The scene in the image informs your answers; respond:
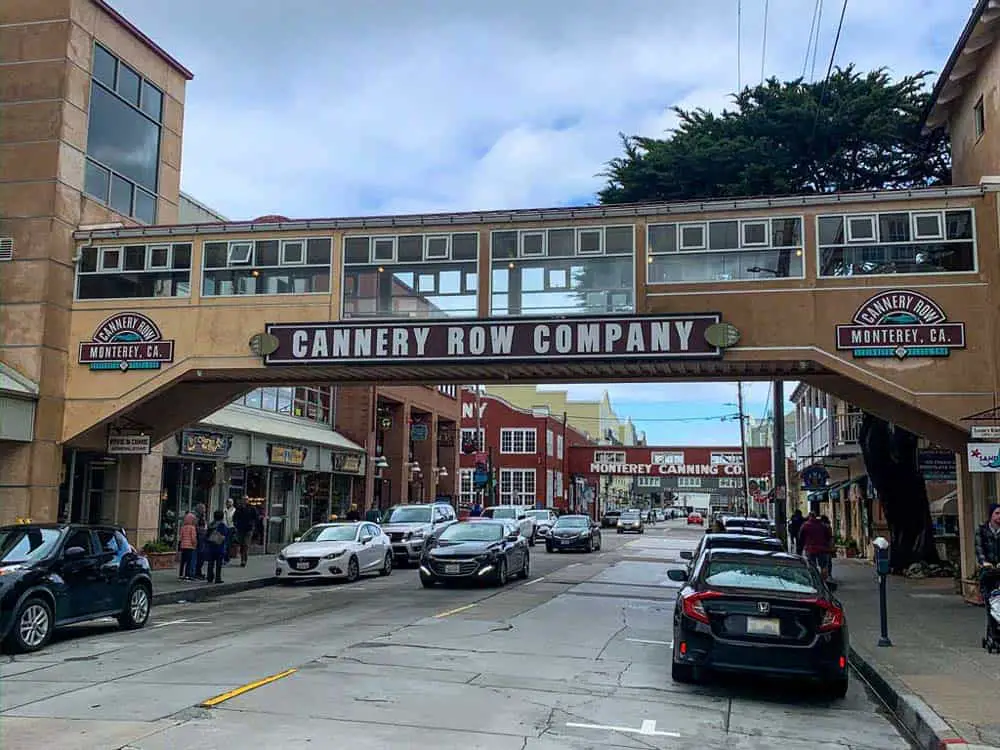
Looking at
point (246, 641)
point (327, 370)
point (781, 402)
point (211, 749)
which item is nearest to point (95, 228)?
point (327, 370)

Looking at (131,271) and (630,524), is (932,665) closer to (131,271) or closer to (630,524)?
(131,271)

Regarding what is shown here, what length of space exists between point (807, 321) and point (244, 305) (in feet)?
37.6

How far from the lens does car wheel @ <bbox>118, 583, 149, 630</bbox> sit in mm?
14234

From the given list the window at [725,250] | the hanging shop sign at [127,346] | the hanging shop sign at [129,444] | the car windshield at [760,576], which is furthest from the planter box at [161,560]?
the car windshield at [760,576]

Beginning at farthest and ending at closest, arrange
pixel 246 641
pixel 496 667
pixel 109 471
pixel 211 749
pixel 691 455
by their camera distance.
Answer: pixel 691 455 < pixel 109 471 < pixel 246 641 < pixel 496 667 < pixel 211 749

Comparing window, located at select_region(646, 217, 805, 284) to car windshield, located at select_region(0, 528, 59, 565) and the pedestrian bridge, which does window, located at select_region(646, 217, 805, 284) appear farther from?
car windshield, located at select_region(0, 528, 59, 565)

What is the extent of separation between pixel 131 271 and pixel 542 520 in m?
28.5

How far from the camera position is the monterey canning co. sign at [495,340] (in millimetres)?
18406

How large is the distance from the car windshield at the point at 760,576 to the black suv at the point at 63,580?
26.8 feet

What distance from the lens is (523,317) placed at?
1923cm

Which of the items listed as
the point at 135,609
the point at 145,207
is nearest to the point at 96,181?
the point at 145,207

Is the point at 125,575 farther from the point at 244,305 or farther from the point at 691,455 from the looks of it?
the point at 691,455

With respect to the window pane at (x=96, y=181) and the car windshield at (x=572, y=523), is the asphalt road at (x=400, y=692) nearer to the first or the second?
the window pane at (x=96, y=181)

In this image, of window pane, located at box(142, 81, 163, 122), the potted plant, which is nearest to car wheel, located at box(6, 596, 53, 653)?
the potted plant
